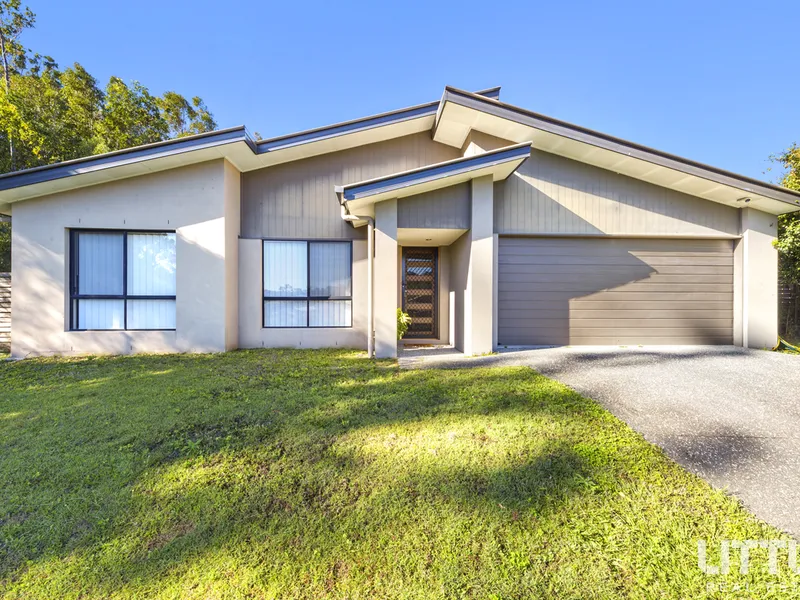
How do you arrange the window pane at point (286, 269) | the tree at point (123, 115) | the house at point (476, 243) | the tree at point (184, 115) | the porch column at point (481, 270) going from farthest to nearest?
Result: 1. the tree at point (184, 115)
2. the tree at point (123, 115)
3. the window pane at point (286, 269)
4. the house at point (476, 243)
5. the porch column at point (481, 270)

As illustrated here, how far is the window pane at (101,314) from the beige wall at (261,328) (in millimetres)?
2255

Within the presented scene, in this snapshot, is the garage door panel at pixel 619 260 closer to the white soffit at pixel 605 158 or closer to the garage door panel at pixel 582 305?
the garage door panel at pixel 582 305

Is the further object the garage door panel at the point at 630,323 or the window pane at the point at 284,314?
the window pane at the point at 284,314

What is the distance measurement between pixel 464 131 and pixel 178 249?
6.34 m

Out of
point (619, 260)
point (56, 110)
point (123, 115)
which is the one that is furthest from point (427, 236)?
point (123, 115)

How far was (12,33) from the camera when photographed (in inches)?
503

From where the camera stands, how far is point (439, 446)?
2793 millimetres

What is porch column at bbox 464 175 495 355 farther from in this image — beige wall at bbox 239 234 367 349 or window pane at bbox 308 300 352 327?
window pane at bbox 308 300 352 327

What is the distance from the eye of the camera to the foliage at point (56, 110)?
1093cm

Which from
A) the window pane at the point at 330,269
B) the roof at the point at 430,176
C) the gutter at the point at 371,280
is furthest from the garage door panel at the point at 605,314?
the window pane at the point at 330,269

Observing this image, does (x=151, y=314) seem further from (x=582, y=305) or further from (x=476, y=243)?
(x=582, y=305)

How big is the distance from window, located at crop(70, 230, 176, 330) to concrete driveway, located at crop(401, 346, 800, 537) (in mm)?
5137

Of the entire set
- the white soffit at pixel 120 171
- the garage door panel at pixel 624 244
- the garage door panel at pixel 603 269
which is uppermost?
the white soffit at pixel 120 171

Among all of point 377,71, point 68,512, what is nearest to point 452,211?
point 68,512
